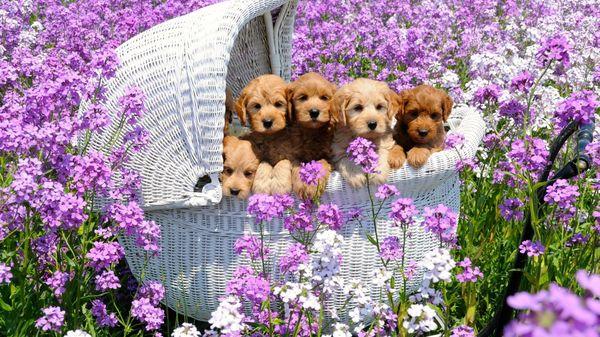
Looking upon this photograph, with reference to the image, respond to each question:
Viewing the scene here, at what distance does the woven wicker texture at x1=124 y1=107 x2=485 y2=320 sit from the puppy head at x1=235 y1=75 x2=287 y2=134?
1.34 feet

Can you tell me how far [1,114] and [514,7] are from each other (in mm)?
6196

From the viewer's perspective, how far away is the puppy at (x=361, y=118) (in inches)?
115

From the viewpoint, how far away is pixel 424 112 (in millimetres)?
3174

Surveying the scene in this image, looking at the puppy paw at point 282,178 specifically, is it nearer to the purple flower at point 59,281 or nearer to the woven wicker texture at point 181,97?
the woven wicker texture at point 181,97

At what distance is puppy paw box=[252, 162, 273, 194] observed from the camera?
2.84 meters

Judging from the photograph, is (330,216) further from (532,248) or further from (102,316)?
(102,316)

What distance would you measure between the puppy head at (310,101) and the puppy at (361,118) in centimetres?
6

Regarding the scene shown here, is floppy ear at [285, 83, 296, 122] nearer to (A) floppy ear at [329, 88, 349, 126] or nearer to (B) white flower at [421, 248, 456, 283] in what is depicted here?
(A) floppy ear at [329, 88, 349, 126]

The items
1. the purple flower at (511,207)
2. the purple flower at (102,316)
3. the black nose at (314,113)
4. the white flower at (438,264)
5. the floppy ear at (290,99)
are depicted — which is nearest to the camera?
the white flower at (438,264)

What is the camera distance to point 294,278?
2.88 metres

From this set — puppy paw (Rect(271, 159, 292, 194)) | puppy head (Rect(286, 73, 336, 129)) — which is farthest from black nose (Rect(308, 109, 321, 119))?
puppy paw (Rect(271, 159, 292, 194))

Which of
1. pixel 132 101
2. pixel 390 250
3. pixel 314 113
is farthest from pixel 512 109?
pixel 132 101

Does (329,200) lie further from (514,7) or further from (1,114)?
(514,7)

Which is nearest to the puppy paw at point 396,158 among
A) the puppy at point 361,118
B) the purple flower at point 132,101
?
the puppy at point 361,118
